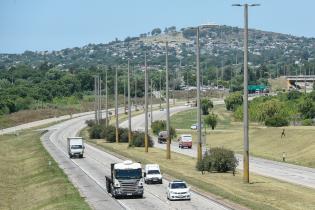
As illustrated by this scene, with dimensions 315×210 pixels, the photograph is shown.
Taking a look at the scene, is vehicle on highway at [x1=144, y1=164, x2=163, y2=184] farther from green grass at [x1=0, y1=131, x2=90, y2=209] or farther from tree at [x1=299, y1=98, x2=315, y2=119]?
tree at [x1=299, y1=98, x2=315, y2=119]

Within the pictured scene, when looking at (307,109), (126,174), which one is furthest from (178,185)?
(307,109)

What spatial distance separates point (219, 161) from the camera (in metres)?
74.9

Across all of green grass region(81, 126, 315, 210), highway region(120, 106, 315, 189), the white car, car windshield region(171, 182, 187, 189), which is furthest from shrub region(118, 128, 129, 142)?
the white car

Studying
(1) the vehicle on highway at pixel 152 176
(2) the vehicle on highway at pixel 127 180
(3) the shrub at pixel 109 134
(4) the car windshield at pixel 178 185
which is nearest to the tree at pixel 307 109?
(3) the shrub at pixel 109 134

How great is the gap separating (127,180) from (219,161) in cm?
2396

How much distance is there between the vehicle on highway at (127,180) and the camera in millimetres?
52125

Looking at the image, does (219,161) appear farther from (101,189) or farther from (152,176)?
(101,189)

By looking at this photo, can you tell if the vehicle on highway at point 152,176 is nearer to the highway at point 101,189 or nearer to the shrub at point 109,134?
the highway at point 101,189

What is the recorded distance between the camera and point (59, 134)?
17588 centimetres

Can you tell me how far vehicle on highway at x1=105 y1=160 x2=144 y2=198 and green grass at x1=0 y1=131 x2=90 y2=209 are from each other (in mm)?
2463

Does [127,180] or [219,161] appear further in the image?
[219,161]

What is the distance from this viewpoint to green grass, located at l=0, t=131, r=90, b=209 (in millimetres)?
53287

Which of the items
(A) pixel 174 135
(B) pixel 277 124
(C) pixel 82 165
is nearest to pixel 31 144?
(A) pixel 174 135

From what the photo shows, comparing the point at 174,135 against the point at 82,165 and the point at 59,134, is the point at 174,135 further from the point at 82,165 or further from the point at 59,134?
the point at 82,165
